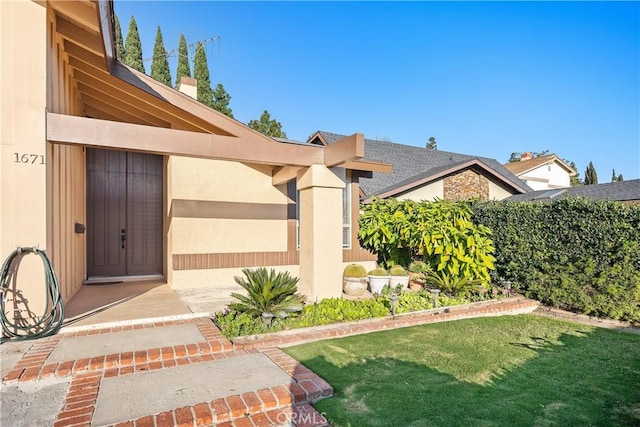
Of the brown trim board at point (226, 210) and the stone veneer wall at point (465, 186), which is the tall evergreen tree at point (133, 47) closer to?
the brown trim board at point (226, 210)

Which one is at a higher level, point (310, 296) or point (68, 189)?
point (68, 189)

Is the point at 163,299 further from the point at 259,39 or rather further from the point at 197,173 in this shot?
the point at 259,39

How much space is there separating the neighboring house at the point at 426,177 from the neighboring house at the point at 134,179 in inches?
175

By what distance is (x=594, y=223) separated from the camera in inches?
281

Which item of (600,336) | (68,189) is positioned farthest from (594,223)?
(68,189)

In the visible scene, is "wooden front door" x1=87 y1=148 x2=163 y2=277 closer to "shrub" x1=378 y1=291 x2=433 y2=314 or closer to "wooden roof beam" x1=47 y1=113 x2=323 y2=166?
"wooden roof beam" x1=47 y1=113 x2=323 y2=166

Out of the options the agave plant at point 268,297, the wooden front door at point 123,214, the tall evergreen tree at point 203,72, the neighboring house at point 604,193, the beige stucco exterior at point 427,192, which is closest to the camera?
the agave plant at point 268,297

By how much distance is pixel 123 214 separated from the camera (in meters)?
9.34

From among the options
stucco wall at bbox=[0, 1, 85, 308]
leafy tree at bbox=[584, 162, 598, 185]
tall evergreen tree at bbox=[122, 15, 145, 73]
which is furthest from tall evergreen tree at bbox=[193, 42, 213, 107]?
leafy tree at bbox=[584, 162, 598, 185]

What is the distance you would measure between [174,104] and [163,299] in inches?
152

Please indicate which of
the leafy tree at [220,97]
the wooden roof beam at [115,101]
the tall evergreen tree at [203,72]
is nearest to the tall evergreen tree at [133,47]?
the tall evergreen tree at [203,72]

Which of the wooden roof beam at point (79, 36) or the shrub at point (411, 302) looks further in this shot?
the shrub at point (411, 302)

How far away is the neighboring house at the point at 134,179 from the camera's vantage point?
4.52 meters

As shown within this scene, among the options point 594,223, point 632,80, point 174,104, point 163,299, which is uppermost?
point 632,80
